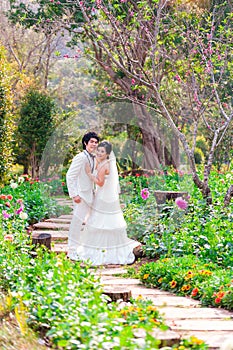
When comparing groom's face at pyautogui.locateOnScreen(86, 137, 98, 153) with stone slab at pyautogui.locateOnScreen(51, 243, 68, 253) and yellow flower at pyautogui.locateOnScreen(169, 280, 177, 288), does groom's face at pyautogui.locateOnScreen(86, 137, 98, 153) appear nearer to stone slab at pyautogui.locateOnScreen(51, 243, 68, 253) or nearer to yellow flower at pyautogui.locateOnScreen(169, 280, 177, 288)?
stone slab at pyautogui.locateOnScreen(51, 243, 68, 253)

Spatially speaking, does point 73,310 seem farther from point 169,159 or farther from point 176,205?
point 169,159

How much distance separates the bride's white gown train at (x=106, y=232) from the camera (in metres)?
7.31

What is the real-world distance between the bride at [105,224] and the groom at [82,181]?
0.22 feet

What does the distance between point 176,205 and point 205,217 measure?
1.52ft

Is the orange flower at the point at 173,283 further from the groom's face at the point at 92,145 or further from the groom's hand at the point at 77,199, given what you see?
the groom's face at the point at 92,145

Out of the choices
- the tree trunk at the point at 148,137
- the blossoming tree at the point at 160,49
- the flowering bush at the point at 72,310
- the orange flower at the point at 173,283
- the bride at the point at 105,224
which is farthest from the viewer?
the tree trunk at the point at 148,137

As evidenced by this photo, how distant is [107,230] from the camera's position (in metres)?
7.36

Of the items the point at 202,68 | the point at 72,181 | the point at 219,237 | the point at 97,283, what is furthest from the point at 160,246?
the point at 202,68

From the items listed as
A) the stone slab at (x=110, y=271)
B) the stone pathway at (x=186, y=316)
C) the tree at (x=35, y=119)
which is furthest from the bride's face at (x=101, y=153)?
the tree at (x=35, y=119)

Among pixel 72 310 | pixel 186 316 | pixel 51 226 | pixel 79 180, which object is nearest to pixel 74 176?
pixel 79 180

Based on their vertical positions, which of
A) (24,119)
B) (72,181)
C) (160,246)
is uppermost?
(24,119)

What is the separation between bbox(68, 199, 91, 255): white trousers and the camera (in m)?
7.37

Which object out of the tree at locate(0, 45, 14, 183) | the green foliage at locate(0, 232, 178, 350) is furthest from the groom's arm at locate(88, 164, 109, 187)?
the tree at locate(0, 45, 14, 183)

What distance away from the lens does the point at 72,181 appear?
7.20 metres
